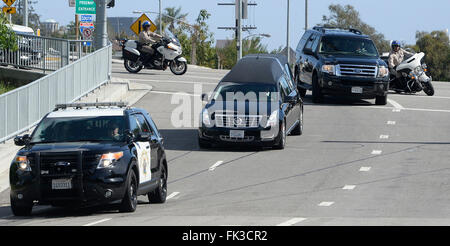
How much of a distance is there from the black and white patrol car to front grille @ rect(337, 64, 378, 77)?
14.2m

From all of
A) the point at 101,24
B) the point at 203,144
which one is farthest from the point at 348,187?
the point at 101,24

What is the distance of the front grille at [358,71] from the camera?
27672 millimetres

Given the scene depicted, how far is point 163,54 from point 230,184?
61.8ft

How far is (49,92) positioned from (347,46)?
403 inches

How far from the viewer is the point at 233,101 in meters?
21.0

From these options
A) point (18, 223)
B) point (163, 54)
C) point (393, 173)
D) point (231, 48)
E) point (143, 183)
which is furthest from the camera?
point (231, 48)

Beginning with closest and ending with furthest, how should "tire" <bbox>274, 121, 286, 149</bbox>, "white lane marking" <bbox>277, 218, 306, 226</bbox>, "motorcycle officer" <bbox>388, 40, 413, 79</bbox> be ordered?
"white lane marking" <bbox>277, 218, 306, 226</bbox>, "tire" <bbox>274, 121, 286, 149</bbox>, "motorcycle officer" <bbox>388, 40, 413, 79</bbox>

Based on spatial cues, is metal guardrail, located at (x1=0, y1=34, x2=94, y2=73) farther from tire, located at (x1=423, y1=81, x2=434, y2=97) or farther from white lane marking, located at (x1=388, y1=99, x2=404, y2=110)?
tire, located at (x1=423, y1=81, x2=434, y2=97)

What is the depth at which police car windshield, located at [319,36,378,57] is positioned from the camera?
1136 inches

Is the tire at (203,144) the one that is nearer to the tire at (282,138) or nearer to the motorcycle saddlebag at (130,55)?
Result: the tire at (282,138)

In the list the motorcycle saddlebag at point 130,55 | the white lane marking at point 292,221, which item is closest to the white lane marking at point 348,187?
the white lane marking at point 292,221

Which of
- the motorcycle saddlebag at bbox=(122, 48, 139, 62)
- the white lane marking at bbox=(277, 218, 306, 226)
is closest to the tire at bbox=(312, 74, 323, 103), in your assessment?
the motorcycle saddlebag at bbox=(122, 48, 139, 62)
